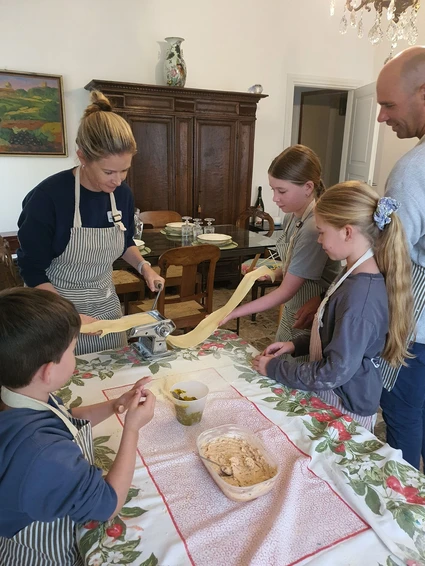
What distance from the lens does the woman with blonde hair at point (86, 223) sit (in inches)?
57.6

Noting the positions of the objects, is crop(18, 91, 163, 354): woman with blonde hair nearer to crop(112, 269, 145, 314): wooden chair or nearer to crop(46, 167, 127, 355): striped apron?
crop(46, 167, 127, 355): striped apron

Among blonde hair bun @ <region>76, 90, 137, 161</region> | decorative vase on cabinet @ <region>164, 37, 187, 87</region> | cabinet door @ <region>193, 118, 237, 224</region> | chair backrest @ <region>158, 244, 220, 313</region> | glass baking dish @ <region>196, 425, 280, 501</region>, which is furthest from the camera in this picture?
cabinet door @ <region>193, 118, 237, 224</region>

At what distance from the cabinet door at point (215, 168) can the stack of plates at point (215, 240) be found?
1.27 meters

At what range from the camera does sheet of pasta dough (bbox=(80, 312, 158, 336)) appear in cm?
135

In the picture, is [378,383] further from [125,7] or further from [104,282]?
[125,7]

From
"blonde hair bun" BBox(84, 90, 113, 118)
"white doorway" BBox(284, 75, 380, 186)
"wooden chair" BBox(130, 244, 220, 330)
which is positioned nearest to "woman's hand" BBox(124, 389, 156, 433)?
Answer: "blonde hair bun" BBox(84, 90, 113, 118)

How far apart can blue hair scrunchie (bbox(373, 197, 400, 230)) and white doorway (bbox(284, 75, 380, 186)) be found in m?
4.14

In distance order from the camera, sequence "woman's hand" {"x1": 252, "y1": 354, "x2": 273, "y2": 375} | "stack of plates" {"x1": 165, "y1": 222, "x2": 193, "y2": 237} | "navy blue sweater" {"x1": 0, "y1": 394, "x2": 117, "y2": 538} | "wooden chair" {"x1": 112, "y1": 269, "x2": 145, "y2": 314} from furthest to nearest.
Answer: "stack of plates" {"x1": 165, "y1": 222, "x2": 193, "y2": 237}
"wooden chair" {"x1": 112, "y1": 269, "x2": 145, "y2": 314}
"woman's hand" {"x1": 252, "y1": 354, "x2": 273, "y2": 375}
"navy blue sweater" {"x1": 0, "y1": 394, "x2": 117, "y2": 538}

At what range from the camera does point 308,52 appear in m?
5.05

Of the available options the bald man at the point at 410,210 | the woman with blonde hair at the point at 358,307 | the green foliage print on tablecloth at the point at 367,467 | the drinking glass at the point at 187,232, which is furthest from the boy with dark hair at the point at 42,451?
the drinking glass at the point at 187,232

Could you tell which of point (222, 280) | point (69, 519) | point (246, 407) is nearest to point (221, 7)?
point (222, 280)

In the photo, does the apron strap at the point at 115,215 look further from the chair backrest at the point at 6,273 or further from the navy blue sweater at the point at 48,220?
the chair backrest at the point at 6,273

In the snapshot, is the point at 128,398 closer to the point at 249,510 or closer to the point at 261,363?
the point at 249,510

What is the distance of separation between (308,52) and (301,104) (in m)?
1.61
